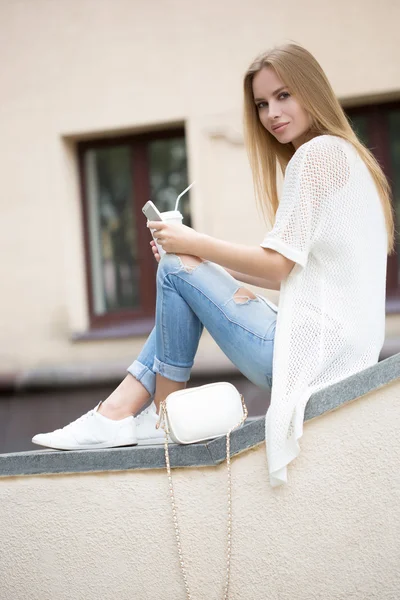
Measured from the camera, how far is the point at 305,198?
6.22 ft

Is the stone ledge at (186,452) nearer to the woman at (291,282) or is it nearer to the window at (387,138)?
the woman at (291,282)

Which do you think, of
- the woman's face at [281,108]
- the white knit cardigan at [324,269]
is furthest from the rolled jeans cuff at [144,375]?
the woman's face at [281,108]

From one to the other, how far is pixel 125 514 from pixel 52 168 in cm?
399

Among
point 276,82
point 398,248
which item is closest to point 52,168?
point 398,248

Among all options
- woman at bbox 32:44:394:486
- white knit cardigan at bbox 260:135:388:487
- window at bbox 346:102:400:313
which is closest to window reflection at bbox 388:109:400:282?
window at bbox 346:102:400:313

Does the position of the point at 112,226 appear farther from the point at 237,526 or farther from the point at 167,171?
the point at 237,526

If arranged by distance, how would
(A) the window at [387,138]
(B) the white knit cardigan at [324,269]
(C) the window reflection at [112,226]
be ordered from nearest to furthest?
(B) the white knit cardigan at [324,269], (A) the window at [387,138], (C) the window reflection at [112,226]

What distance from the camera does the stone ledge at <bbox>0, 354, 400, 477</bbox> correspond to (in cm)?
178

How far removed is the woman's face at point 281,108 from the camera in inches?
82.0

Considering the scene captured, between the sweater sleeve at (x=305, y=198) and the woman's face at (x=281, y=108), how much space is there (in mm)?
184

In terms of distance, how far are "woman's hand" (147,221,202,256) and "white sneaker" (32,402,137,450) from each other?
52 centimetres

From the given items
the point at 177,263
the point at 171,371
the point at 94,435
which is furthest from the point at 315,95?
the point at 94,435

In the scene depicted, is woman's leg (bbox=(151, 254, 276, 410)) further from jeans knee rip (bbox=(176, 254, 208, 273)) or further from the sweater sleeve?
the sweater sleeve

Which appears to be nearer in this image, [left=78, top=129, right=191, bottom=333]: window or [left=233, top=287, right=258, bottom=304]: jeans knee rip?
[left=233, top=287, right=258, bottom=304]: jeans knee rip
